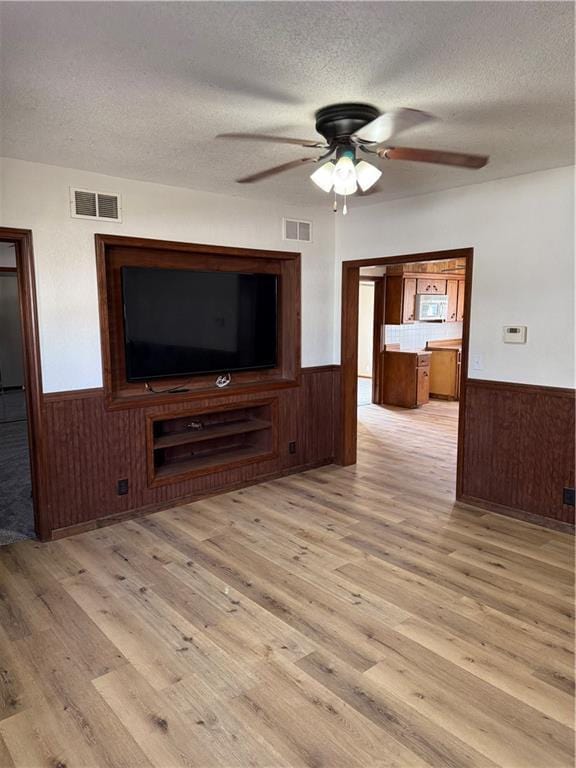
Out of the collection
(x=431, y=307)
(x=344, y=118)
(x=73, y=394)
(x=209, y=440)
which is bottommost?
(x=209, y=440)

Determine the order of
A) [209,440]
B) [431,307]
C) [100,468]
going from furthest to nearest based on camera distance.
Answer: [431,307]
[209,440]
[100,468]

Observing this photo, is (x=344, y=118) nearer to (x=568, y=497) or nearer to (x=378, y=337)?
(x=568, y=497)

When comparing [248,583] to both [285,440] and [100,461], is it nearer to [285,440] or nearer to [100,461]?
[100,461]

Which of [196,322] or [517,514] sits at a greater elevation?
[196,322]

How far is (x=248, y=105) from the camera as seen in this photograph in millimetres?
2414

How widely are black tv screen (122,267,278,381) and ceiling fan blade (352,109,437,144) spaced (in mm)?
2136

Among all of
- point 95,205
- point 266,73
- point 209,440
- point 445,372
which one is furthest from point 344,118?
point 445,372

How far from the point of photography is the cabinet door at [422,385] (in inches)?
321

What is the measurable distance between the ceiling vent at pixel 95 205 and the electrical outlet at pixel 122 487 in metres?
1.92

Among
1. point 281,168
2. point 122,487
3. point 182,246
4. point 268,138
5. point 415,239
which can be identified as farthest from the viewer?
point 415,239

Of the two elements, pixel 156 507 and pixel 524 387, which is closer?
pixel 524 387

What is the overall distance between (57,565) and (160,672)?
1.30 meters

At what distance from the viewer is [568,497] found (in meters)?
3.67

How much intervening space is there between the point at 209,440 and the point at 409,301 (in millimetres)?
4620
